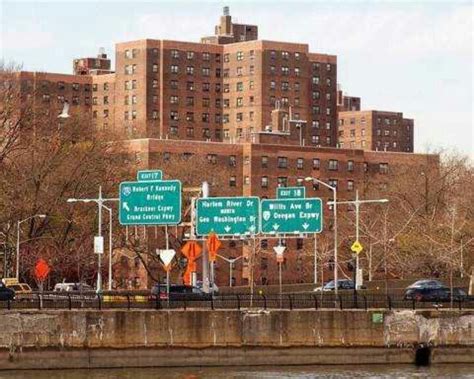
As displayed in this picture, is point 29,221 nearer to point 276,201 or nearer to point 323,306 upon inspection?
point 276,201

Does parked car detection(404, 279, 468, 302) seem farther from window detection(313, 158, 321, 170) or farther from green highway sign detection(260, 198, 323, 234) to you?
window detection(313, 158, 321, 170)

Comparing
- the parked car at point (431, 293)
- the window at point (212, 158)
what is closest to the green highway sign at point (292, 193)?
the parked car at point (431, 293)

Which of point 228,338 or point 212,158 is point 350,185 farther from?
point 228,338

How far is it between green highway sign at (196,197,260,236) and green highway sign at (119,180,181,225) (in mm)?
5979

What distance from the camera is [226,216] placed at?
282 feet

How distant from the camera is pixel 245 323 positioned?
69.6 m

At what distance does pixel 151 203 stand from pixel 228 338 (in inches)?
529

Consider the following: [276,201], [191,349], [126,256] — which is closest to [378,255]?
[126,256]

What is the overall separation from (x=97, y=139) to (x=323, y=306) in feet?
175

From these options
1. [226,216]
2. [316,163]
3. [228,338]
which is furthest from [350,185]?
[228,338]

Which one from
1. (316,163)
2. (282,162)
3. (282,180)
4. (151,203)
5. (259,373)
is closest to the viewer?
(259,373)

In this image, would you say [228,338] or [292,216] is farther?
[292,216]

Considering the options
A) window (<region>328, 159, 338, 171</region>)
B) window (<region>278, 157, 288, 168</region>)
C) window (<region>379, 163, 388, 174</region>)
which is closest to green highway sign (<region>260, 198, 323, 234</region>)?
window (<region>278, 157, 288, 168</region>)

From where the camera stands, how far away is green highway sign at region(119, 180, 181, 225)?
79875mm
